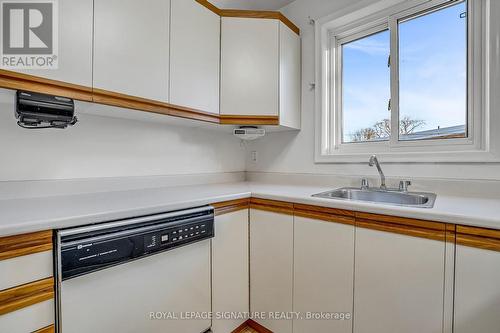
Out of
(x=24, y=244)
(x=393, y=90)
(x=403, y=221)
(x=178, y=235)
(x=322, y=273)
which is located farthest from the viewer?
(x=393, y=90)

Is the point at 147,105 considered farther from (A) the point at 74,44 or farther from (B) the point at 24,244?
(B) the point at 24,244

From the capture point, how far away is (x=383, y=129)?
1797mm

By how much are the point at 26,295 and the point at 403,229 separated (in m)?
1.42

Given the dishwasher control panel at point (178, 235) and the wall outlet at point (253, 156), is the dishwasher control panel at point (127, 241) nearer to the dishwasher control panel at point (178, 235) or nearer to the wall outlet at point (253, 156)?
the dishwasher control panel at point (178, 235)

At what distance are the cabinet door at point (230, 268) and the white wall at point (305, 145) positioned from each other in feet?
2.45

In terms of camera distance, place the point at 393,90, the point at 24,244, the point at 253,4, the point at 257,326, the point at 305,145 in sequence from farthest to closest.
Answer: the point at 253,4 < the point at 305,145 < the point at 393,90 < the point at 257,326 < the point at 24,244

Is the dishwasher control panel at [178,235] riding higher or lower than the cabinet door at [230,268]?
higher

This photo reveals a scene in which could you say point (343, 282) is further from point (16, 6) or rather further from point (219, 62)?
point (16, 6)

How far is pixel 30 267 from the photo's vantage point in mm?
785

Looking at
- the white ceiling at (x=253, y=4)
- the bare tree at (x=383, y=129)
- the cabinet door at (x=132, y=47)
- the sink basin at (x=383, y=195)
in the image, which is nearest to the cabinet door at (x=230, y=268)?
the sink basin at (x=383, y=195)

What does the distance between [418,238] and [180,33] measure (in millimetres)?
1652

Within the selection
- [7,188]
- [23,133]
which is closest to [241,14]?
[23,133]

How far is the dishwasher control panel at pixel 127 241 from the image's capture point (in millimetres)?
848

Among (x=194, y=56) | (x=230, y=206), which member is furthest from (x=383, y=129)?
(x=194, y=56)
